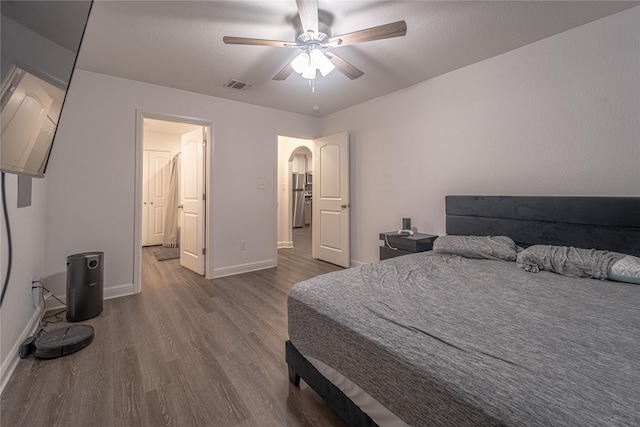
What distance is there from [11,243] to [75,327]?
85cm

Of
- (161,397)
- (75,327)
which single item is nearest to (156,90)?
(75,327)

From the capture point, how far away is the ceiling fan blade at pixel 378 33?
168 centimetres

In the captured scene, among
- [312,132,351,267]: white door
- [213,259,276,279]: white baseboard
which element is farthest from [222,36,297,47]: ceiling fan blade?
[213,259,276,279]: white baseboard

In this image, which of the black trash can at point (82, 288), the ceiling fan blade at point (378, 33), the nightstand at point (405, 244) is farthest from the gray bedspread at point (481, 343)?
the black trash can at point (82, 288)

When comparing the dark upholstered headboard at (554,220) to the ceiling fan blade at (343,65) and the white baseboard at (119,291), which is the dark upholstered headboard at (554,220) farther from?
the white baseboard at (119,291)

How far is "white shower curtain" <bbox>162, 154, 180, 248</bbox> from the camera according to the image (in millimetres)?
5762

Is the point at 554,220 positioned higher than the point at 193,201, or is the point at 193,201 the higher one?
the point at 193,201

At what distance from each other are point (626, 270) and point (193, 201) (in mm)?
4405

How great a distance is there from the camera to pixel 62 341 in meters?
1.89

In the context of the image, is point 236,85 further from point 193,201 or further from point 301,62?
point 193,201

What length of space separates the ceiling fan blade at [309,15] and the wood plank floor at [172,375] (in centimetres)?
227

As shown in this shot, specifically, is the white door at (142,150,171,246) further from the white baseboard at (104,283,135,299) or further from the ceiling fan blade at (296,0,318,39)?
the ceiling fan blade at (296,0,318,39)

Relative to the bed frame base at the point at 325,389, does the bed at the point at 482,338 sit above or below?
above

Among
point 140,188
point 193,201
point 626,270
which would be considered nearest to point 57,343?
point 140,188
